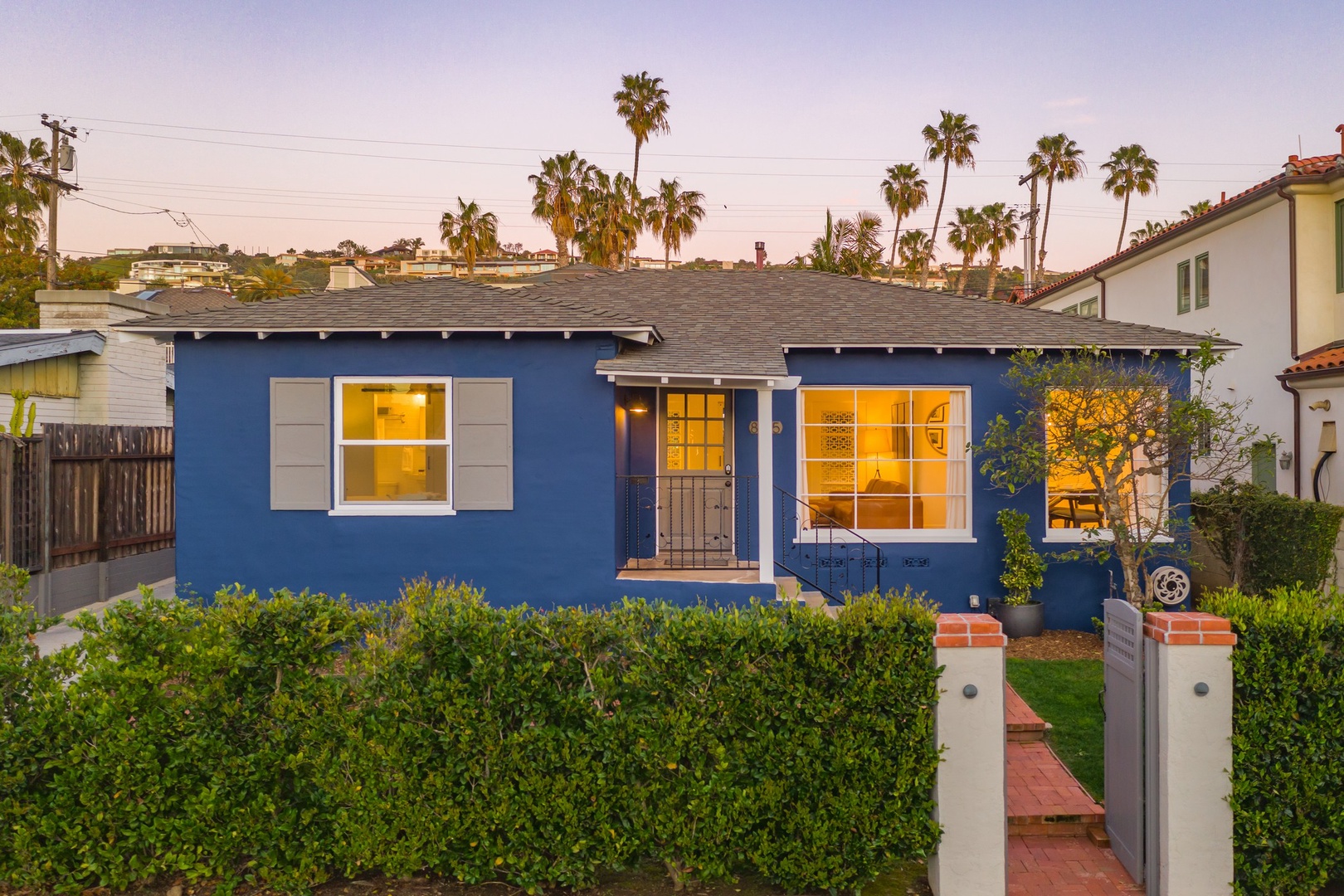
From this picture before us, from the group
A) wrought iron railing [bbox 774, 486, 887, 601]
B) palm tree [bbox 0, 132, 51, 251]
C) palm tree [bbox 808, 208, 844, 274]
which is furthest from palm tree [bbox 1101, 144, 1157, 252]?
palm tree [bbox 0, 132, 51, 251]

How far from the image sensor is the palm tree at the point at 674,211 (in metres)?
30.3

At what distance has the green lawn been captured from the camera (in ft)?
18.2

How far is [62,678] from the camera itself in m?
4.05

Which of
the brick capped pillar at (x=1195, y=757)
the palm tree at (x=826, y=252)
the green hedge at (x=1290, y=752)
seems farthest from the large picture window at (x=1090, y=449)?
the palm tree at (x=826, y=252)

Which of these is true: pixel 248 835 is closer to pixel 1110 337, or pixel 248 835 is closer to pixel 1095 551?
pixel 1095 551

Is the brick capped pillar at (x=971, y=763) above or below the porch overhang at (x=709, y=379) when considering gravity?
below

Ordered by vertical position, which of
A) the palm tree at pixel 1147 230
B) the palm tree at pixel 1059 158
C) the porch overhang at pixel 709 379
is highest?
the palm tree at pixel 1059 158

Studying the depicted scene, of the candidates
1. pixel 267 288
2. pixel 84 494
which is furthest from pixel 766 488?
pixel 267 288

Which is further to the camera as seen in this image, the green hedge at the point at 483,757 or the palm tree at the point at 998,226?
the palm tree at the point at 998,226

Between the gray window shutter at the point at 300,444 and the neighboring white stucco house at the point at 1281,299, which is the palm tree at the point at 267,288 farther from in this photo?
the neighboring white stucco house at the point at 1281,299

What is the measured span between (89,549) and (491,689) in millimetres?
8792

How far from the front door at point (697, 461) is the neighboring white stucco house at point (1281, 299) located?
27.3 feet

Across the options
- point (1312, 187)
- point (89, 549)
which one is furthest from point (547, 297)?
point (1312, 187)

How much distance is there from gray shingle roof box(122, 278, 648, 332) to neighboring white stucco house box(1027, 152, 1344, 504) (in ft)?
34.7
